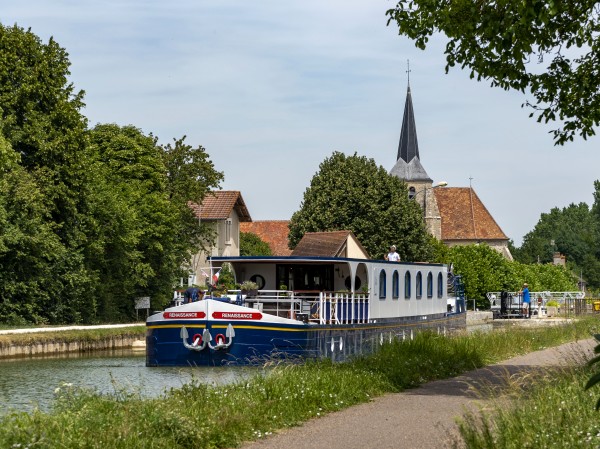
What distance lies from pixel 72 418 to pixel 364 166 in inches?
2483

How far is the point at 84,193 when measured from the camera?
47.4 m

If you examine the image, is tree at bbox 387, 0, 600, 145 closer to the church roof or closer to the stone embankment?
the stone embankment

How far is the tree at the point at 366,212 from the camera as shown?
71312 mm

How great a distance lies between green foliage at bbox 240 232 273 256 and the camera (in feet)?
337

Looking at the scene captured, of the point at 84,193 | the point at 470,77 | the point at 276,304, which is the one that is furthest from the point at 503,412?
the point at 84,193

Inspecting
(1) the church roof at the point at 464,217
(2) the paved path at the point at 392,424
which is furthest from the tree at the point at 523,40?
(1) the church roof at the point at 464,217

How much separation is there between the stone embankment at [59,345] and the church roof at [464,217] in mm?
86509

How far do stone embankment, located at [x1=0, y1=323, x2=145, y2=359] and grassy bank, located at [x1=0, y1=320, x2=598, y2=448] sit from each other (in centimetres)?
1708

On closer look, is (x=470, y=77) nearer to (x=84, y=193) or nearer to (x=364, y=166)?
(x=84, y=193)

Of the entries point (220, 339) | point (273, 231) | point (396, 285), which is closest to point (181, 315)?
point (220, 339)

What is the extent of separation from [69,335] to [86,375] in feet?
36.5

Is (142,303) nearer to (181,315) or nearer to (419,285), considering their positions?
(419,285)

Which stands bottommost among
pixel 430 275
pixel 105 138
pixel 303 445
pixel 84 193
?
pixel 303 445

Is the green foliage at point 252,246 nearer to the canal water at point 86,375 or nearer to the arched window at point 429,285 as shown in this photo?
the arched window at point 429,285
